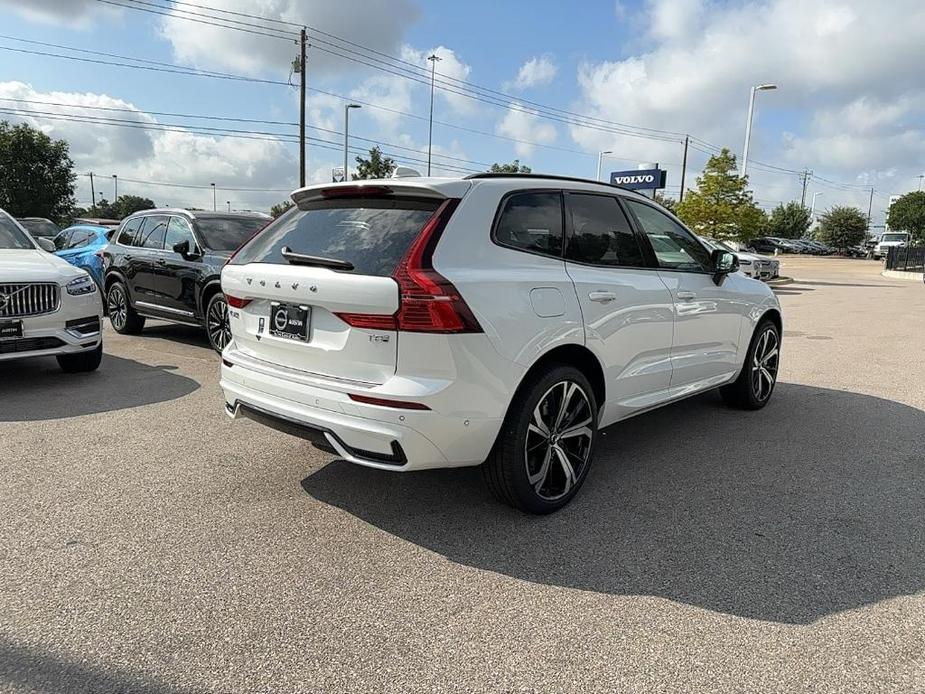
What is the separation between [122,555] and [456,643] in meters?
1.64

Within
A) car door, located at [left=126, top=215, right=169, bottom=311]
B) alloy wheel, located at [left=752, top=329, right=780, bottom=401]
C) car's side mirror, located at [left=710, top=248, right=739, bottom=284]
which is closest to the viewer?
car's side mirror, located at [left=710, top=248, right=739, bottom=284]

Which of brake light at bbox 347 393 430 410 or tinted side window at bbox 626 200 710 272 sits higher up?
tinted side window at bbox 626 200 710 272

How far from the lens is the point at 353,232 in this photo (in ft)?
11.3

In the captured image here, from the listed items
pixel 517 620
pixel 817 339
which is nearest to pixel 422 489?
pixel 517 620

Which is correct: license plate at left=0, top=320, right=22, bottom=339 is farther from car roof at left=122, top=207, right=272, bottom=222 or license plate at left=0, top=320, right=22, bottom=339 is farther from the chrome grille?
car roof at left=122, top=207, right=272, bottom=222

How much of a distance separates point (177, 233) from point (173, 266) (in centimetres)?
52

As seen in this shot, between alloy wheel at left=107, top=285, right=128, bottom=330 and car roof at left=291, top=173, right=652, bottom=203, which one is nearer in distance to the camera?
car roof at left=291, top=173, right=652, bottom=203

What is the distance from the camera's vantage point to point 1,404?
5.65 meters

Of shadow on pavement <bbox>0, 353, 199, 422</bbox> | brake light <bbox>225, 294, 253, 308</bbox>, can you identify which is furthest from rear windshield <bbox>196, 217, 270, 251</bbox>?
brake light <bbox>225, 294, 253, 308</bbox>

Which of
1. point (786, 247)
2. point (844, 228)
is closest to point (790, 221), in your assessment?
point (844, 228)

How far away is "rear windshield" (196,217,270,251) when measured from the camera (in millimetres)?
8180

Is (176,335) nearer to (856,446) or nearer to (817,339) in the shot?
(856,446)

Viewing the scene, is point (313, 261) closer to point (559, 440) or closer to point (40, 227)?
point (559, 440)

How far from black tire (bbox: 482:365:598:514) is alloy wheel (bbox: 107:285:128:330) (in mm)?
7629
